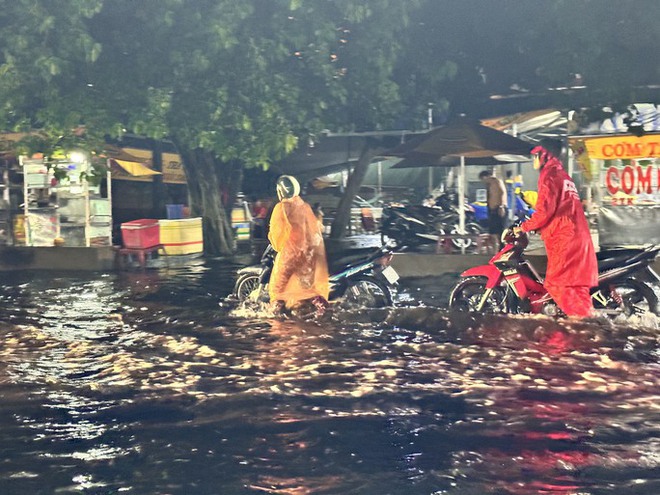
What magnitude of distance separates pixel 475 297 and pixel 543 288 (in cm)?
81

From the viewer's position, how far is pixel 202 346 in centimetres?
880

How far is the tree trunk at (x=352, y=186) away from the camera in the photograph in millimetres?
A: 23203

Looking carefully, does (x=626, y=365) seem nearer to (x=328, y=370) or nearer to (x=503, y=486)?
(x=328, y=370)

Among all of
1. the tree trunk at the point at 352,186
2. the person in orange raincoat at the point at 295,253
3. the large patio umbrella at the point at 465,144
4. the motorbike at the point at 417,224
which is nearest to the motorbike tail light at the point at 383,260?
the person in orange raincoat at the point at 295,253

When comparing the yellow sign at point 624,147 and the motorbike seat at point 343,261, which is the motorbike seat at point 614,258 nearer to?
the motorbike seat at point 343,261

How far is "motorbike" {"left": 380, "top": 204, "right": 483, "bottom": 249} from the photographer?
19656 mm

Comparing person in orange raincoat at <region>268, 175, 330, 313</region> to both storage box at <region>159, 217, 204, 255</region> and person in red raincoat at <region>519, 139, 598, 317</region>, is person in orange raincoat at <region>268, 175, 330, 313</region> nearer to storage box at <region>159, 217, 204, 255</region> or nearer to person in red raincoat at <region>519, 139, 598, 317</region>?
person in red raincoat at <region>519, 139, 598, 317</region>

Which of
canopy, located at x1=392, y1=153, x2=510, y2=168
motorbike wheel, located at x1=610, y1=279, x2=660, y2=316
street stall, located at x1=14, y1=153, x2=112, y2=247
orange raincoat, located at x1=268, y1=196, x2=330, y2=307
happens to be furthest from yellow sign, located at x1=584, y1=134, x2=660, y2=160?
street stall, located at x1=14, y1=153, x2=112, y2=247

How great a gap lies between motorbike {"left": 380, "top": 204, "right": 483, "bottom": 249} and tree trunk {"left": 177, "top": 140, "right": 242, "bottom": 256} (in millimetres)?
3867

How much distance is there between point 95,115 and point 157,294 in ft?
17.1

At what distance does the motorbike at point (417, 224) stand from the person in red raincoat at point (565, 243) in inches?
391

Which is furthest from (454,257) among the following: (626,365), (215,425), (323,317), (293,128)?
(215,425)

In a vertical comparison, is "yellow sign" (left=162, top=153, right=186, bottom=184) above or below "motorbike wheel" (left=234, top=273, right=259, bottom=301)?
above

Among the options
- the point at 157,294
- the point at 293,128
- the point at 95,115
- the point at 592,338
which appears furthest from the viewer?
the point at 293,128
